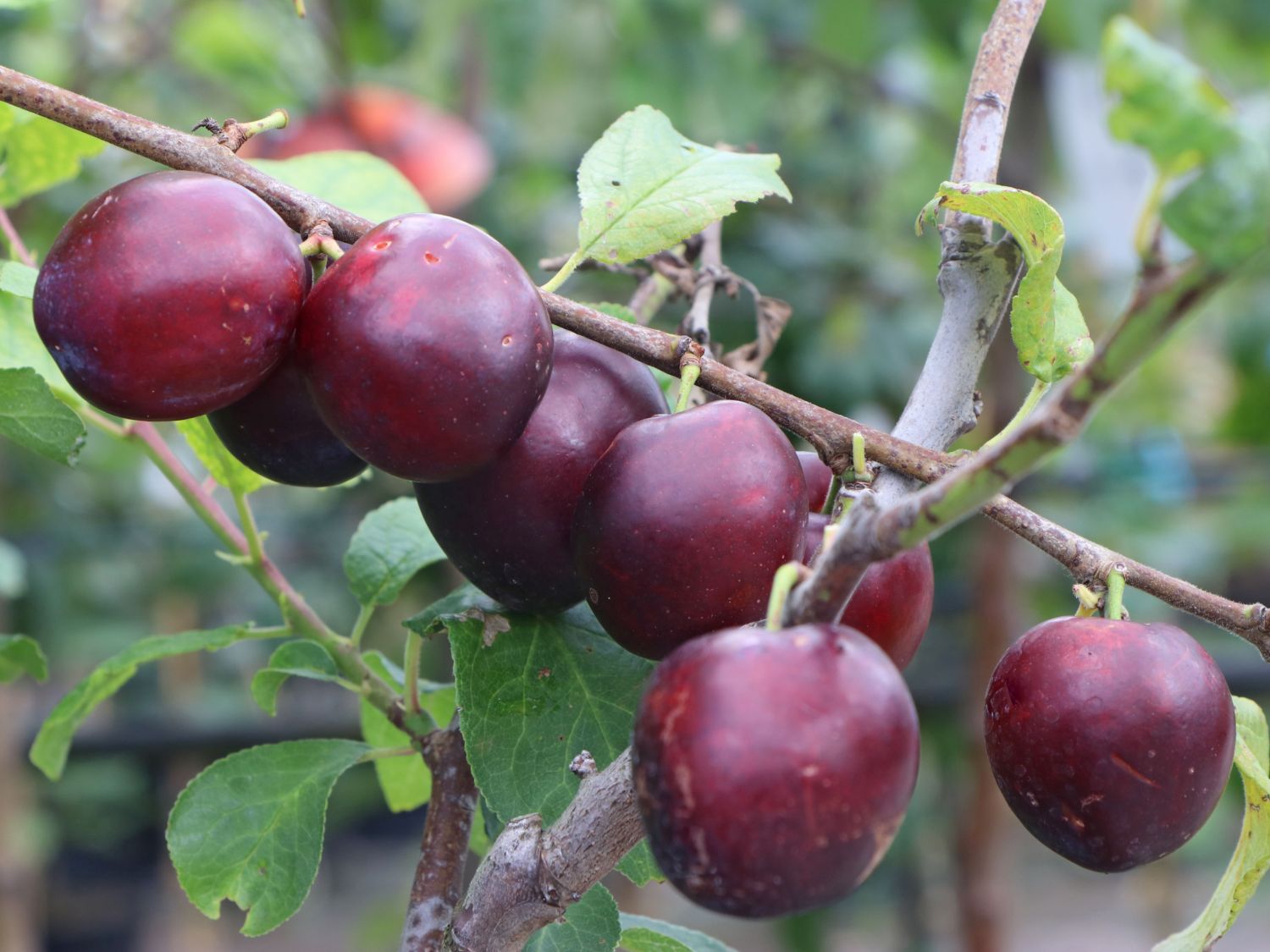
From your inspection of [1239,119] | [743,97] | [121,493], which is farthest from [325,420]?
[121,493]

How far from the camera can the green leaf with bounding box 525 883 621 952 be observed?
577 millimetres

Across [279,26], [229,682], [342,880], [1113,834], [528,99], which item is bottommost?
[342,880]

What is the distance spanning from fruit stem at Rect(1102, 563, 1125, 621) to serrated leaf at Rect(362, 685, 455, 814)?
373 mm

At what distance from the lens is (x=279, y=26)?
277 cm

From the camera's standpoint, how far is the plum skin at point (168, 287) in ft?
1.48

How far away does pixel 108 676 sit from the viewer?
0.71 meters

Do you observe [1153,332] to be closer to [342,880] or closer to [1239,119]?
[1239,119]

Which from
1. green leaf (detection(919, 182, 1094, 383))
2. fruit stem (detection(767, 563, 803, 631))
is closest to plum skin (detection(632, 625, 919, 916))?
fruit stem (detection(767, 563, 803, 631))

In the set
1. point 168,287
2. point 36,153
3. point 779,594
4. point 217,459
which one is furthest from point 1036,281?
point 36,153

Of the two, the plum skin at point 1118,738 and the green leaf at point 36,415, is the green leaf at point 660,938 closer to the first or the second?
the plum skin at point 1118,738

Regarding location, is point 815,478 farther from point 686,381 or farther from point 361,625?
point 361,625

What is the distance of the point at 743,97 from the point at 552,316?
157 cm

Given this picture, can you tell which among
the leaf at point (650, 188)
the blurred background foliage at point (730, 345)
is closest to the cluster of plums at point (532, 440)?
the leaf at point (650, 188)

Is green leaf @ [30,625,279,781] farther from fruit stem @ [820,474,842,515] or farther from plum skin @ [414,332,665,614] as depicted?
fruit stem @ [820,474,842,515]
